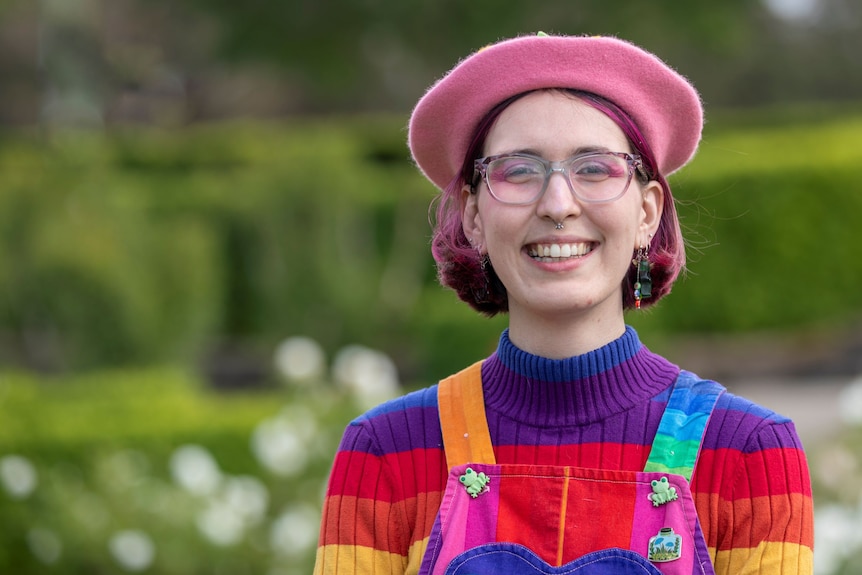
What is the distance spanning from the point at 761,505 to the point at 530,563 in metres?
0.31

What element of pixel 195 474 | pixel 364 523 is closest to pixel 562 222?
pixel 364 523

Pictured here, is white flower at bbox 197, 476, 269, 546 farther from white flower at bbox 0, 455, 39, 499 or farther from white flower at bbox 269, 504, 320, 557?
white flower at bbox 0, 455, 39, 499

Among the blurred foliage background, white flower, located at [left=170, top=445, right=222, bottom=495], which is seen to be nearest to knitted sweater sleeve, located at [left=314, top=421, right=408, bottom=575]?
the blurred foliage background

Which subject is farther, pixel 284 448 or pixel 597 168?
pixel 284 448

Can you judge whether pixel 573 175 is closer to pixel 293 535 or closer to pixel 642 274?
pixel 642 274

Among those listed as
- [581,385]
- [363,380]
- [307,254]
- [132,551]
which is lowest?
[132,551]

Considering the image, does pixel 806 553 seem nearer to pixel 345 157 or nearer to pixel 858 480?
pixel 858 480

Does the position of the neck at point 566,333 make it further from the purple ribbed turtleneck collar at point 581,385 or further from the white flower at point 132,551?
the white flower at point 132,551

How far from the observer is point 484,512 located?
170cm

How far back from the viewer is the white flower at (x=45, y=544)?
4.93 meters

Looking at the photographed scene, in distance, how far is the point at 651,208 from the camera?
186 centimetres

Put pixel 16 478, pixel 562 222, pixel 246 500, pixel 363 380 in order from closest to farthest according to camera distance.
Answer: pixel 562 222, pixel 246 500, pixel 16 478, pixel 363 380

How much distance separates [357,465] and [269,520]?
3349mm

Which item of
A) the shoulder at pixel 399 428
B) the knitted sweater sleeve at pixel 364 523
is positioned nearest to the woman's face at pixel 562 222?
the shoulder at pixel 399 428
